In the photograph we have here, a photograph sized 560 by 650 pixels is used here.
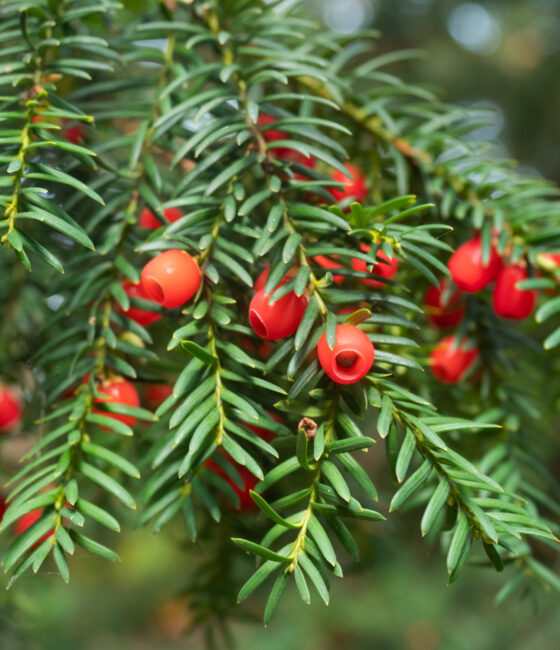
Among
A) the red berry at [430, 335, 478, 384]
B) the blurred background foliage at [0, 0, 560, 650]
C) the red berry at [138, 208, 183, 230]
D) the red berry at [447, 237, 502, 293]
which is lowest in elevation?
the blurred background foliage at [0, 0, 560, 650]

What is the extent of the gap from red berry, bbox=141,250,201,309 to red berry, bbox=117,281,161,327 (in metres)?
0.06

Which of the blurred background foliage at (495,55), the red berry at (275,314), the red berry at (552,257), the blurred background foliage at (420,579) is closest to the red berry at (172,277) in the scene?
A: the red berry at (275,314)

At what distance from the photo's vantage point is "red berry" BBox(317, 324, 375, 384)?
1.12 feet

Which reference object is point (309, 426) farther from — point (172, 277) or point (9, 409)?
point (9, 409)

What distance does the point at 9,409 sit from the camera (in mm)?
626

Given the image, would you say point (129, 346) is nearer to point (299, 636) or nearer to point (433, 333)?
point (433, 333)

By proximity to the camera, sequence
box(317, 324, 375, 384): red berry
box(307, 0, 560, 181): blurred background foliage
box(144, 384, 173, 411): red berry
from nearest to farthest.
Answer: box(317, 324, 375, 384): red berry < box(144, 384, 173, 411): red berry < box(307, 0, 560, 181): blurred background foliage

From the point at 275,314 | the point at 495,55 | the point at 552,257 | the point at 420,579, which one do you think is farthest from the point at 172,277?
the point at 495,55

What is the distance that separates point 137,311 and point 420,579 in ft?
5.20

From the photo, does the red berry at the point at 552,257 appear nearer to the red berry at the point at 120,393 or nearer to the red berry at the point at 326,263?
the red berry at the point at 326,263

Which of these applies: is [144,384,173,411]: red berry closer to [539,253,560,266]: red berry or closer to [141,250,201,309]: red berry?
[141,250,201,309]: red berry

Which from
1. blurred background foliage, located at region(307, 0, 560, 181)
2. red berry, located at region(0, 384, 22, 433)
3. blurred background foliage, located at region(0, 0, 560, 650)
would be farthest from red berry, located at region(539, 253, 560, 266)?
blurred background foliage, located at region(307, 0, 560, 181)

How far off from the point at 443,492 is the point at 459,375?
187mm

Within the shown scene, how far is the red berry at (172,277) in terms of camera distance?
37 cm
